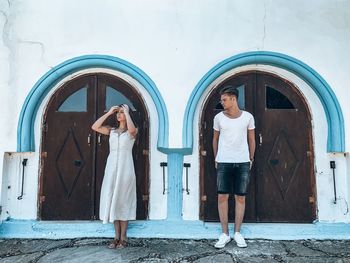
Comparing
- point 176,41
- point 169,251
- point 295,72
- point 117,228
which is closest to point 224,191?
point 169,251

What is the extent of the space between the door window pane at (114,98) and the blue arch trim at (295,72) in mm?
914

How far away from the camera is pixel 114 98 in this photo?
171 inches

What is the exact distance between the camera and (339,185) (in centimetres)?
417

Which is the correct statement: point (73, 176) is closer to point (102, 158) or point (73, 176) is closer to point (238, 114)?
point (102, 158)

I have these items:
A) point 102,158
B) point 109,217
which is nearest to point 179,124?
point 102,158

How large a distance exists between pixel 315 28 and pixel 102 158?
3.57 metres

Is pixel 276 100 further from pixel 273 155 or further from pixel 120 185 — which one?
pixel 120 185

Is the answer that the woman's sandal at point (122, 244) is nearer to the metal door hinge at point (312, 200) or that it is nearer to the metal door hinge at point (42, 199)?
the metal door hinge at point (42, 199)

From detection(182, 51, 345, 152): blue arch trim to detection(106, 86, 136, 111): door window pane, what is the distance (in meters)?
0.91

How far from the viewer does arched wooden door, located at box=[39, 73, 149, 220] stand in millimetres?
4230

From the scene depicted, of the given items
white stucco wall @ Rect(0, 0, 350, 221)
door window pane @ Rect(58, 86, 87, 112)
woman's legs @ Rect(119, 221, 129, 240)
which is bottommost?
woman's legs @ Rect(119, 221, 129, 240)

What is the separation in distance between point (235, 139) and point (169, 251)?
153 centimetres

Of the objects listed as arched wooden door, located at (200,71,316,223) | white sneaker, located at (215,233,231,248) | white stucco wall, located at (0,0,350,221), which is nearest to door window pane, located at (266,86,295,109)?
arched wooden door, located at (200,71,316,223)

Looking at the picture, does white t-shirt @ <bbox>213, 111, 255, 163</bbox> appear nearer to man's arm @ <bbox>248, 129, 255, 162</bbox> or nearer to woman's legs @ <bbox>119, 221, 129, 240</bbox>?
man's arm @ <bbox>248, 129, 255, 162</bbox>
